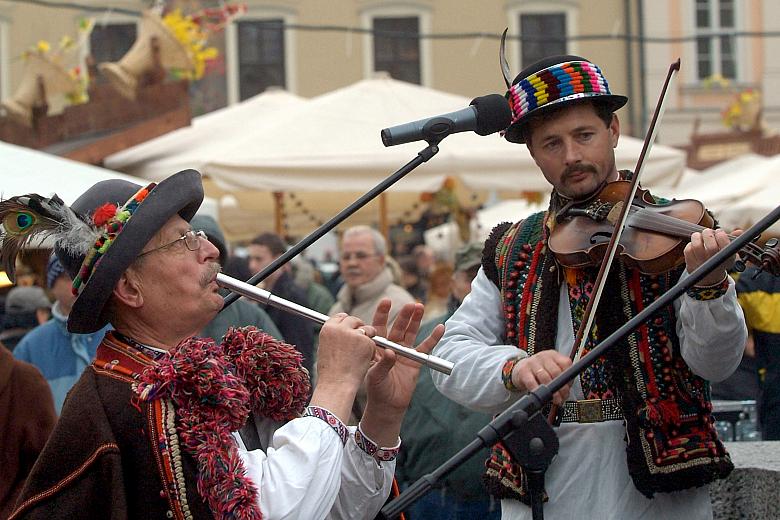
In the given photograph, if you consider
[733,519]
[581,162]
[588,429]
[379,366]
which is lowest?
[733,519]

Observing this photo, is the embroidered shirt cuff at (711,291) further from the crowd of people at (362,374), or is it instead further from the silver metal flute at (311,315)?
the silver metal flute at (311,315)

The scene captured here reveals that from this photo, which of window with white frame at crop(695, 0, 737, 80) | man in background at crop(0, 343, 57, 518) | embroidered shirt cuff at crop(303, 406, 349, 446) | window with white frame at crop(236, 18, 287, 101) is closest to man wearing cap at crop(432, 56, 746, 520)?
embroidered shirt cuff at crop(303, 406, 349, 446)

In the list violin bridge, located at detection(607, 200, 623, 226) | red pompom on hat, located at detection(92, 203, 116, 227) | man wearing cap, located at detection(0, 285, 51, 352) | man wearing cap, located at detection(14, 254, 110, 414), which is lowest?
man wearing cap, located at detection(0, 285, 51, 352)

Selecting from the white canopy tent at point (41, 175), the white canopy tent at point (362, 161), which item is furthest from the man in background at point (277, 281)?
the white canopy tent at point (41, 175)

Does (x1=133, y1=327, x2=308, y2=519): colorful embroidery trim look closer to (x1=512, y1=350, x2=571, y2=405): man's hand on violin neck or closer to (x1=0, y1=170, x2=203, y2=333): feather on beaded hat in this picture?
(x1=0, y1=170, x2=203, y2=333): feather on beaded hat

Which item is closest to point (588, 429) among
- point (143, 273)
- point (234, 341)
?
point (234, 341)

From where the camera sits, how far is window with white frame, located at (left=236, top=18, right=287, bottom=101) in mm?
22547

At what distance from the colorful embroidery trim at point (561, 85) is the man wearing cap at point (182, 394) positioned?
0.62 meters

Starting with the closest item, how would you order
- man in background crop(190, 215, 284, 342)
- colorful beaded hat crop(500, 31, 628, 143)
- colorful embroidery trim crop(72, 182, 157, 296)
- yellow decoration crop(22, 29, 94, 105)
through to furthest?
1. colorful embroidery trim crop(72, 182, 157, 296)
2. colorful beaded hat crop(500, 31, 628, 143)
3. man in background crop(190, 215, 284, 342)
4. yellow decoration crop(22, 29, 94, 105)

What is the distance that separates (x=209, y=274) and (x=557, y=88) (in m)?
0.95

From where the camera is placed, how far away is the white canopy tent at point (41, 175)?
5719 mm

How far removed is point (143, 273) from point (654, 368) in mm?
1167

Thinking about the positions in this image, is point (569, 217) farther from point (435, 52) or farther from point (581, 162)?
point (435, 52)

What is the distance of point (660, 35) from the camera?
859 inches
